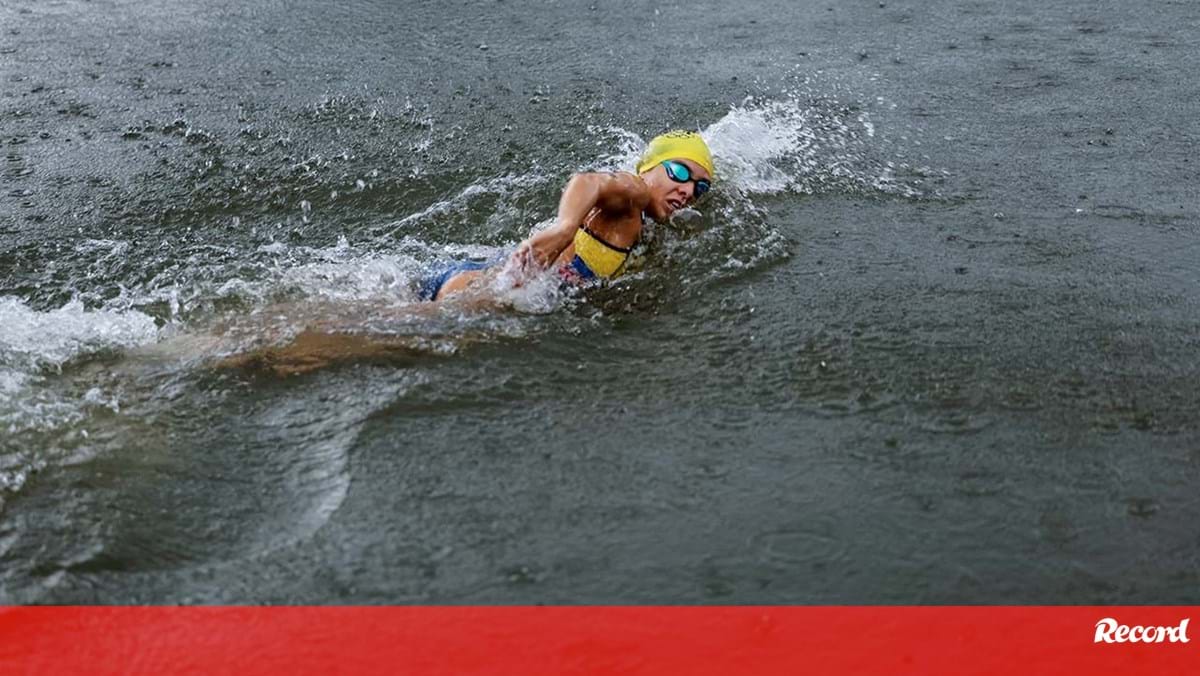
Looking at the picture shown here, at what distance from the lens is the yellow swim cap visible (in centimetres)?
646

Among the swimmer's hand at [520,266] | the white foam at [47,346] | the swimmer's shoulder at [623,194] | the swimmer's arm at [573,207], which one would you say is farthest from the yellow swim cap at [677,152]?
the white foam at [47,346]

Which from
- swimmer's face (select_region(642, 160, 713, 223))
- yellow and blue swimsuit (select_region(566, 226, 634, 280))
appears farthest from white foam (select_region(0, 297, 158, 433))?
swimmer's face (select_region(642, 160, 713, 223))

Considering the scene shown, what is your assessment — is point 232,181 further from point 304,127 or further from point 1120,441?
point 1120,441

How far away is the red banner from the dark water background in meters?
0.09

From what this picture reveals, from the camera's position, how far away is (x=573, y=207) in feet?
18.6

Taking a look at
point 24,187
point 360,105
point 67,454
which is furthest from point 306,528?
point 360,105

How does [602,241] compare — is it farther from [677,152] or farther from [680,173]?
[677,152]

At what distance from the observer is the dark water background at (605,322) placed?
404 cm

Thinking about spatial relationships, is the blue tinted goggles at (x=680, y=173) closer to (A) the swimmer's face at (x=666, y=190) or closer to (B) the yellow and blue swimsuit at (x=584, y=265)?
(A) the swimmer's face at (x=666, y=190)

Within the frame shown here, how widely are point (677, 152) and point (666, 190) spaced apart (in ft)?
0.76

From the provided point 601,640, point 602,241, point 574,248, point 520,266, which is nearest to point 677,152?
point 602,241

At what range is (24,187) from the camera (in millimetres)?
7285

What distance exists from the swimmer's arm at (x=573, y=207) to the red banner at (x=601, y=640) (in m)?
2.26

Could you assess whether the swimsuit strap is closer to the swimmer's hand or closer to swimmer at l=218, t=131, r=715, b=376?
swimmer at l=218, t=131, r=715, b=376
